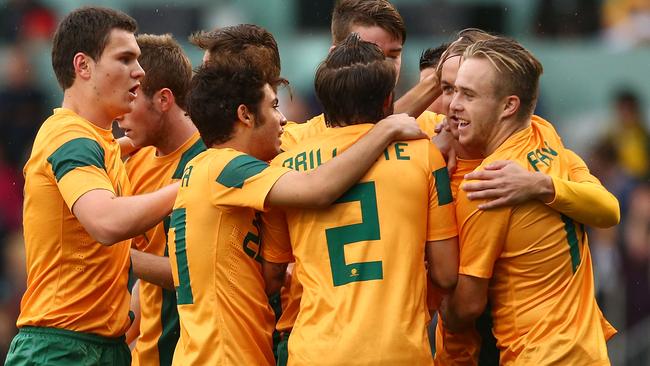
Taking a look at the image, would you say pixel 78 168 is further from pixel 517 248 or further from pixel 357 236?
pixel 517 248

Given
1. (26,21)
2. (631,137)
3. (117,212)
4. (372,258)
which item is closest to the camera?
(372,258)

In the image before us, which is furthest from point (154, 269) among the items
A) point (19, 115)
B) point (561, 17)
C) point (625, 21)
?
point (625, 21)

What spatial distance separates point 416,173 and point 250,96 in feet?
2.93

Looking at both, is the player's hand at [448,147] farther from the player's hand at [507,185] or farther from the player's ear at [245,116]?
the player's ear at [245,116]

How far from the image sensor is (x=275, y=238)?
5.71m

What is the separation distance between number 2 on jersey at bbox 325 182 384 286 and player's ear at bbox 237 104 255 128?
2.10ft

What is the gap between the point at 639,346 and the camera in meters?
12.5

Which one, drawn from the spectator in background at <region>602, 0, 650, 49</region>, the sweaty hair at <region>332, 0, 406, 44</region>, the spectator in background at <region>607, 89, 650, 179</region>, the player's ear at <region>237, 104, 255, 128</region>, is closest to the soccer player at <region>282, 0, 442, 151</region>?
the sweaty hair at <region>332, 0, 406, 44</region>

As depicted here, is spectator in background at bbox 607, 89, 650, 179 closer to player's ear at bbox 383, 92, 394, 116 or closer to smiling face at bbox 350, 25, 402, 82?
smiling face at bbox 350, 25, 402, 82

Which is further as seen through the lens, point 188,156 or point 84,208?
point 188,156

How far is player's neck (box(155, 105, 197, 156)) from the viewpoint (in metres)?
6.89

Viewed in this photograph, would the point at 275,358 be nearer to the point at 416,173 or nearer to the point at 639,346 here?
the point at 416,173

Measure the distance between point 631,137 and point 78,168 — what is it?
943 centimetres

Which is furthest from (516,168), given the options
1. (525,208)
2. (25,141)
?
(25,141)
